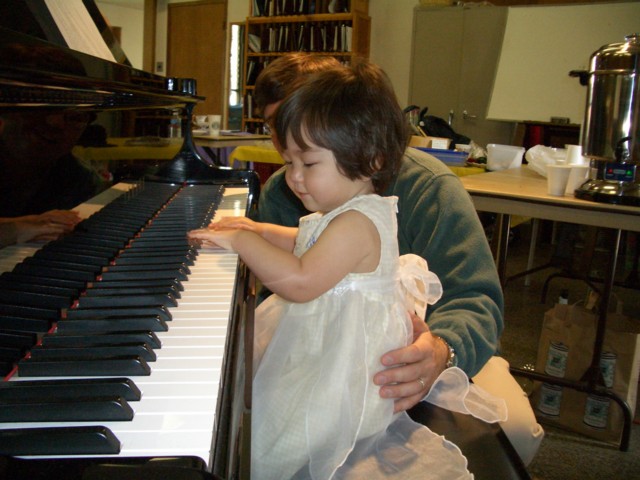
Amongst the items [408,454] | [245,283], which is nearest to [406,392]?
[408,454]

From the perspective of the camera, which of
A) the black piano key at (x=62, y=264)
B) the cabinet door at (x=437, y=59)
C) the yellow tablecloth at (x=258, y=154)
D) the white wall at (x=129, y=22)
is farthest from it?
the white wall at (x=129, y=22)

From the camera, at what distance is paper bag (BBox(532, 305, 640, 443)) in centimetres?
242

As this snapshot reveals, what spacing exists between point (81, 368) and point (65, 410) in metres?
0.08

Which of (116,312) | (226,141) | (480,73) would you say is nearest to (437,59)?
(480,73)

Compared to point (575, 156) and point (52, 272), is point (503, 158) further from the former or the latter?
point (52, 272)

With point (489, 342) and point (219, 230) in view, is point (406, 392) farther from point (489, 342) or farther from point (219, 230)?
point (219, 230)

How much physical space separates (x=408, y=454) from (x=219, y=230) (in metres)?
0.48

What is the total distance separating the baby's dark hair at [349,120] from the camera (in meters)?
1.04

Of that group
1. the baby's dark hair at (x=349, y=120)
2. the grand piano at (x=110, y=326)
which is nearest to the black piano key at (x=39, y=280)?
the grand piano at (x=110, y=326)

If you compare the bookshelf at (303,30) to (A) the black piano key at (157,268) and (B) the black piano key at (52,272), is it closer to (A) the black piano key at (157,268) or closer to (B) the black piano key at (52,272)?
(A) the black piano key at (157,268)

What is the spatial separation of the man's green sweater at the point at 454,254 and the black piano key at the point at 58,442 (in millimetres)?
849

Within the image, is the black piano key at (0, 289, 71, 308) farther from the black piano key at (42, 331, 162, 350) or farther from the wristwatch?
the wristwatch

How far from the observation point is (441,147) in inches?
137

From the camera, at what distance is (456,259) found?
Answer: 129 centimetres
